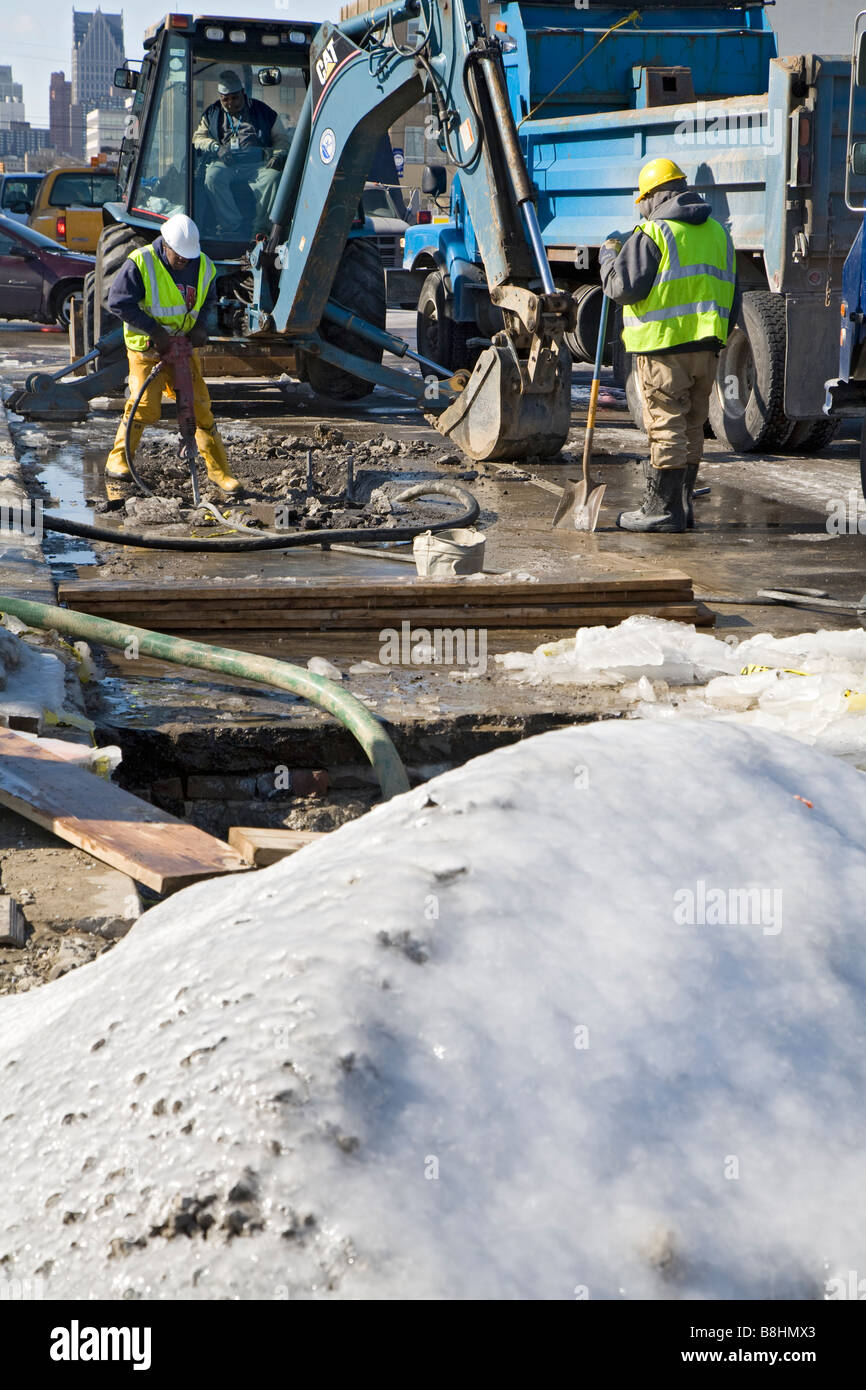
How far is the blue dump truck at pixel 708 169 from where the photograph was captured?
28.0 feet

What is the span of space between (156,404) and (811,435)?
461cm

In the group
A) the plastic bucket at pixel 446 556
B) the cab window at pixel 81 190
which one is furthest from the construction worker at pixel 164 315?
the cab window at pixel 81 190

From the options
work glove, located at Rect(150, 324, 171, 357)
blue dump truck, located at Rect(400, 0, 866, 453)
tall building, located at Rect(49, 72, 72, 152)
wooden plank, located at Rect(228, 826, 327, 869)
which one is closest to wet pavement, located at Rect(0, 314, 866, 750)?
blue dump truck, located at Rect(400, 0, 866, 453)

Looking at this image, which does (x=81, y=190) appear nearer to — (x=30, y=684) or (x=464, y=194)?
(x=464, y=194)

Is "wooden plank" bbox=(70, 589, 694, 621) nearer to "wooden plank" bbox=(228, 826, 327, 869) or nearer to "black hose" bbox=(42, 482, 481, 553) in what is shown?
"black hose" bbox=(42, 482, 481, 553)

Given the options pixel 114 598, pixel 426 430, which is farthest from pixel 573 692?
pixel 426 430

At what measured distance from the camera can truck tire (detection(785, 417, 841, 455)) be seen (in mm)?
9805

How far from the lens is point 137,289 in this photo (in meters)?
7.99

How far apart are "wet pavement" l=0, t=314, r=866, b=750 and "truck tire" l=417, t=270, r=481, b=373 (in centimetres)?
117

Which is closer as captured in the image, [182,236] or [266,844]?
[266,844]

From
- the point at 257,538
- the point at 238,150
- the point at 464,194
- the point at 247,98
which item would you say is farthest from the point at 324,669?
the point at 247,98

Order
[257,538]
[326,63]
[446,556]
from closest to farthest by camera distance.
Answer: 1. [446,556]
2. [257,538]
3. [326,63]

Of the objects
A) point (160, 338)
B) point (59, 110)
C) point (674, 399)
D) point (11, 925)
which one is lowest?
point (11, 925)
